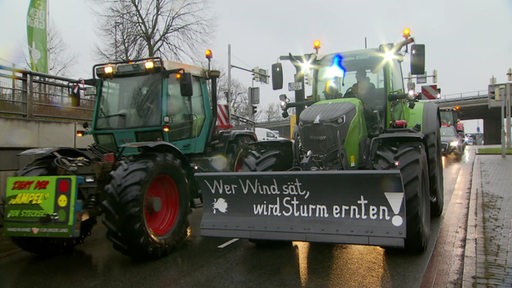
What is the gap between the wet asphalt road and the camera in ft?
15.8

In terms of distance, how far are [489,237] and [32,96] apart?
850 centimetres

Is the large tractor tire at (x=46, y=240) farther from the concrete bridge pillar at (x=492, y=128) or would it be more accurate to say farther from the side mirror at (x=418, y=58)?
the concrete bridge pillar at (x=492, y=128)

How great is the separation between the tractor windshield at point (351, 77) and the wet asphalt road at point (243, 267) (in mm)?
2343

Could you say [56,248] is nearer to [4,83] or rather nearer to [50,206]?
[50,206]

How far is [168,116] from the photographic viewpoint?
281 inches

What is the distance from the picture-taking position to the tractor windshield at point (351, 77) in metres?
6.98

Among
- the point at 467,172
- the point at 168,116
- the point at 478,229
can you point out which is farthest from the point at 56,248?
the point at 467,172

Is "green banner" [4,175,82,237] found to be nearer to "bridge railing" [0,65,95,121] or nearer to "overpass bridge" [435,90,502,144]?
"bridge railing" [0,65,95,121]

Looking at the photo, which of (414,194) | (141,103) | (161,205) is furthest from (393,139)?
(141,103)

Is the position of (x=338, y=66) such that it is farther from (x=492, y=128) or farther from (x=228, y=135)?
(x=492, y=128)

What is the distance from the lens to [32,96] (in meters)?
9.20

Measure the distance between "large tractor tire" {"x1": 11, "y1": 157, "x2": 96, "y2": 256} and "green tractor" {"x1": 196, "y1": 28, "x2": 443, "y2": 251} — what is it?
1939 millimetres

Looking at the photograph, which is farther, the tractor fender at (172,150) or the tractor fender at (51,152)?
the tractor fender at (51,152)

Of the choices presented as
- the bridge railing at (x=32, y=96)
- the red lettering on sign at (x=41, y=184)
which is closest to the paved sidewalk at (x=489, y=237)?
the red lettering on sign at (x=41, y=184)
